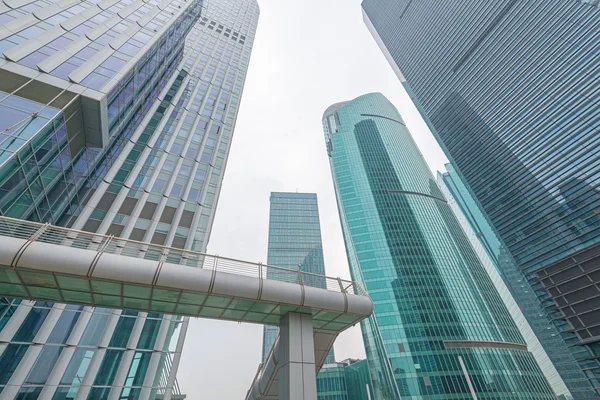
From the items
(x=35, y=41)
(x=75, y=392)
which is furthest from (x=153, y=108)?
(x=75, y=392)

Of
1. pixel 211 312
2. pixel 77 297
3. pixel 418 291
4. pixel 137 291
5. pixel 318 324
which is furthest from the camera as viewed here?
pixel 418 291

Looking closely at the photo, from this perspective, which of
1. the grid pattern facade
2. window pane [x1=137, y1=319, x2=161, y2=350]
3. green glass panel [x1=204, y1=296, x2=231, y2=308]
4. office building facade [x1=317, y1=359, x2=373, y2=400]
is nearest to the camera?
green glass panel [x1=204, y1=296, x2=231, y2=308]

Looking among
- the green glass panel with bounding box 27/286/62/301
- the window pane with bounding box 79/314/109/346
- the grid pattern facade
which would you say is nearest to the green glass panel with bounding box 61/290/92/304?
the green glass panel with bounding box 27/286/62/301

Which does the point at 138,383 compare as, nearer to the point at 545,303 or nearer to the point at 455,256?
the point at 545,303

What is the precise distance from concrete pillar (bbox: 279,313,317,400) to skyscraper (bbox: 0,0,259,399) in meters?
5.08

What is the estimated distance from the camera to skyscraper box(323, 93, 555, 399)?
70188mm

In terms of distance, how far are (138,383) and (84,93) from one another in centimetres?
2080

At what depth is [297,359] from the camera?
1095 centimetres

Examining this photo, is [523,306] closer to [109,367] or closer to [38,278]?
[109,367]

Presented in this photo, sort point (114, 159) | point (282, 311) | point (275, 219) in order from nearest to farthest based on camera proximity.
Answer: point (282, 311) < point (114, 159) < point (275, 219)

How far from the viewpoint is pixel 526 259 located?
7706cm

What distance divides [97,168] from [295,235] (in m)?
122

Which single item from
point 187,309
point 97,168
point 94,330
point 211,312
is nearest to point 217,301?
point 211,312

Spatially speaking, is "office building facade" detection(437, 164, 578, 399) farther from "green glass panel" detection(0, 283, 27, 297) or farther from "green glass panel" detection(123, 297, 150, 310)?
"green glass panel" detection(0, 283, 27, 297)
